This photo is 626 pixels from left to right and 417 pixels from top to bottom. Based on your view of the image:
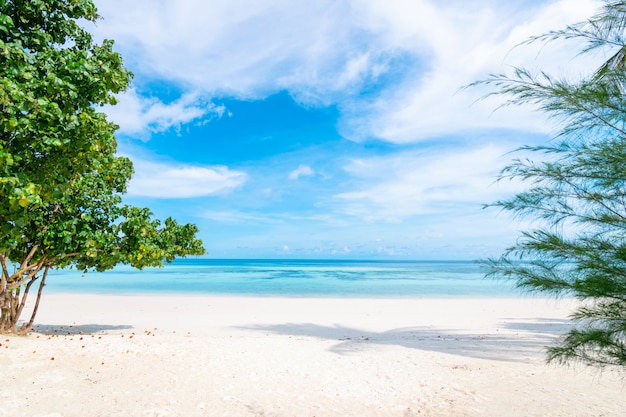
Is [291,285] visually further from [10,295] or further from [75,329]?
[10,295]

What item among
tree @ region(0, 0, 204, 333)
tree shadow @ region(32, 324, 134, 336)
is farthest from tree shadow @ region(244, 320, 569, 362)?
tree @ region(0, 0, 204, 333)

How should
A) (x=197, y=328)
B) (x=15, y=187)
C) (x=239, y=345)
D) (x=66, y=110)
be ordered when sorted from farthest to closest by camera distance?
1. (x=197, y=328)
2. (x=239, y=345)
3. (x=66, y=110)
4. (x=15, y=187)

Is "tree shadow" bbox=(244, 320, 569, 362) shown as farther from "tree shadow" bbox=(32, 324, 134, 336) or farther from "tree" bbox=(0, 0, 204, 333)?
"tree" bbox=(0, 0, 204, 333)

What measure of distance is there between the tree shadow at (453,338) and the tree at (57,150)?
566 cm

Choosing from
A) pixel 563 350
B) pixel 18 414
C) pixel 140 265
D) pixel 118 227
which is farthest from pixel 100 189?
pixel 563 350

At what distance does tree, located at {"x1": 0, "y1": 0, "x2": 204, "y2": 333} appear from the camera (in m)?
4.43

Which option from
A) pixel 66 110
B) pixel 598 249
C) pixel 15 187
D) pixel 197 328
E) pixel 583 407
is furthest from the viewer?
pixel 197 328

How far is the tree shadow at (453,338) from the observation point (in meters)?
9.24

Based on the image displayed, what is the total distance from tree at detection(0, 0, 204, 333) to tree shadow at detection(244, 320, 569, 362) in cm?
566

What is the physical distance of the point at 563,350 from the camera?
3.75 metres

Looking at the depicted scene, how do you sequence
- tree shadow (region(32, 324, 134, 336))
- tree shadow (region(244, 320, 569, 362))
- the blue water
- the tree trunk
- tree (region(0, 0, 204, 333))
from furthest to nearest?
the blue water
tree shadow (region(32, 324, 134, 336))
tree shadow (region(244, 320, 569, 362))
the tree trunk
tree (region(0, 0, 204, 333))

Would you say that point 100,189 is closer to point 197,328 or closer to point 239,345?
point 239,345

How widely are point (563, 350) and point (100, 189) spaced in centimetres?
976

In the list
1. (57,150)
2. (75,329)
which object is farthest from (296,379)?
(75,329)
